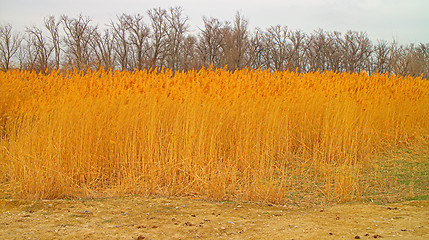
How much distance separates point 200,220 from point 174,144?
1332mm

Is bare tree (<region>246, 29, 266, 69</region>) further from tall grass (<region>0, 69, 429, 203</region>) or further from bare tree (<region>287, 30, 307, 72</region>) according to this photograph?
tall grass (<region>0, 69, 429, 203</region>)

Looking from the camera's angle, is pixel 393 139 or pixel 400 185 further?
pixel 393 139

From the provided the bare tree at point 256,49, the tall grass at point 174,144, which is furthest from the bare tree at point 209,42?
the tall grass at point 174,144

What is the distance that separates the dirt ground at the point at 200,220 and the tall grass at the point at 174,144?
0.36 m

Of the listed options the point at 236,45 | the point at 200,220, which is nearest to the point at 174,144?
the point at 200,220

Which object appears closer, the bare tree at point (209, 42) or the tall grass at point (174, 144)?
the tall grass at point (174, 144)

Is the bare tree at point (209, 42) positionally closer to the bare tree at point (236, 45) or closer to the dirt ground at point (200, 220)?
the bare tree at point (236, 45)

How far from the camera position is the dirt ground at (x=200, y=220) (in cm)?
281

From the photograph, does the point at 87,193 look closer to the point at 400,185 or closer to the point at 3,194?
the point at 3,194

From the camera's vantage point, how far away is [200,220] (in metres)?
3.14

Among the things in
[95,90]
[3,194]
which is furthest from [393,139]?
[3,194]

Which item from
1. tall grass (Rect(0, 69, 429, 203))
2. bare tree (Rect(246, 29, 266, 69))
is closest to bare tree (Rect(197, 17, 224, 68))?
bare tree (Rect(246, 29, 266, 69))

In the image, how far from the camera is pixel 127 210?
3.45 m

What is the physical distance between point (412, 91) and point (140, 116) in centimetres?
617
